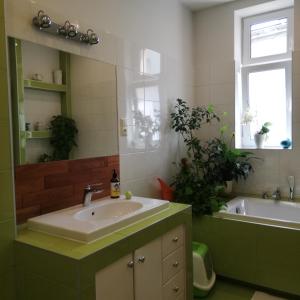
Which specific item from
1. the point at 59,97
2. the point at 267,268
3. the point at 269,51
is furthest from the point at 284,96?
the point at 59,97

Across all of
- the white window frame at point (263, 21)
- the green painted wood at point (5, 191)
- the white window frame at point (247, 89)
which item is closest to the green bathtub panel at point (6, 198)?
the green painted wood at point (5, 191)

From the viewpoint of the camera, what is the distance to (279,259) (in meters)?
2.31

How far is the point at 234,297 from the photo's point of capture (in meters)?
2.36

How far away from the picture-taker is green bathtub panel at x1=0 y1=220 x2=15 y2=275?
4.55 feet

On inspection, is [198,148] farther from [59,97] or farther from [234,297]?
[59,97]

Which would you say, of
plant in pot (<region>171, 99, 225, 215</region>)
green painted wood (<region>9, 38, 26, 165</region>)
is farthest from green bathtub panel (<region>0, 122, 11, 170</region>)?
plant in pot (<region>171, 99, 225, 215</region>)

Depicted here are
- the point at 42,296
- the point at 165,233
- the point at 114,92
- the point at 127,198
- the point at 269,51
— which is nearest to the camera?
the point at 42,296

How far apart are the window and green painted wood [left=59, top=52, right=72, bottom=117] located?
79.2 inches

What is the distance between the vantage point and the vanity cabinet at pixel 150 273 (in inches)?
54.6

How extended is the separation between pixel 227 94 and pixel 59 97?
6.41ft

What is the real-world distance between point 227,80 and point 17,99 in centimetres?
227

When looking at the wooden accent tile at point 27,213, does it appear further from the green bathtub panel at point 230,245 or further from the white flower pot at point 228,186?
the white flower pot at point 228,186

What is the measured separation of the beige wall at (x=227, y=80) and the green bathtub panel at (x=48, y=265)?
238 centimetres

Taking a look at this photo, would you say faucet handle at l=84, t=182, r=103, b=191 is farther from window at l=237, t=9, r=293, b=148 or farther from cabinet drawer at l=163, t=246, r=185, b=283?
window at l=237, t=9, r=293, b=148
